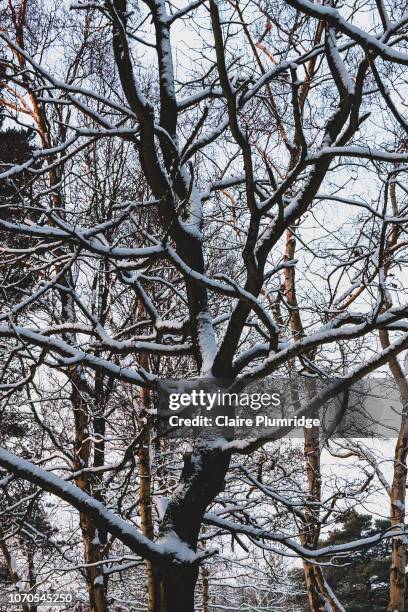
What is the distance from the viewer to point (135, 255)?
3.65m

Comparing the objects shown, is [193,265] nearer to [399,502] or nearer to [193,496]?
[193,496]

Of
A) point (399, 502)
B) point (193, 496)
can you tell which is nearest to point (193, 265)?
point (193, 496)

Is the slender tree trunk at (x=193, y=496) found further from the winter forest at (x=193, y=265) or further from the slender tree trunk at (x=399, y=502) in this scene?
the slender tree trunk at (x=399, y=502)

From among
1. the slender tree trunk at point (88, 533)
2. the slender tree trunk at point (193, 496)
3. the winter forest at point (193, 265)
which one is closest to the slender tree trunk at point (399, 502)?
the winter forest at point (193, 265)

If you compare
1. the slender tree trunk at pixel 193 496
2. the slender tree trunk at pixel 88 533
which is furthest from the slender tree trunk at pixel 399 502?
the slender tree trunk at pixel 193 496

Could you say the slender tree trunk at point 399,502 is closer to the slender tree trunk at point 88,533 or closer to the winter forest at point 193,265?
the winter forest at point 193,265

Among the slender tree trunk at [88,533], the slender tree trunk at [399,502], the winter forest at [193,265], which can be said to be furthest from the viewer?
the slender tree trunk at [399,502]

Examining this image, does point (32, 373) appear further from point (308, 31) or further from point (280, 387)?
point (308, 31)

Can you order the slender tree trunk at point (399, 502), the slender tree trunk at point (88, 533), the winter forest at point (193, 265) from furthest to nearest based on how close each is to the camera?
1. the slender tree trunk at point (399, 502)
2. the slender tree trunk at point (88, 533)
3. the winter forest at point (193, 265)

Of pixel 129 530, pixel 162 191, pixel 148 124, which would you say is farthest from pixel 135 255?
pixel 129 530

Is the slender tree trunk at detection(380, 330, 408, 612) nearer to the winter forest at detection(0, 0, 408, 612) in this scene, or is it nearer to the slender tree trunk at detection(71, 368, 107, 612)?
the winter forest at detection(0, 0, 408, 612)

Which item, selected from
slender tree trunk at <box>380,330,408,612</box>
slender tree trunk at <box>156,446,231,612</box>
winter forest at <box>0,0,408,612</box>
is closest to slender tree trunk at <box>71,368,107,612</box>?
winter forest at <box>0,0,408,612</box>

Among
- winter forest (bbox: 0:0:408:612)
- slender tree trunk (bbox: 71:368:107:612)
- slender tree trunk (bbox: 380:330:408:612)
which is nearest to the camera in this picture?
winter forest (bbox: 0:0:408:612)

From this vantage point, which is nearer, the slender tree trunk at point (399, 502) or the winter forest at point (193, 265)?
the winter forest at point (193, 265)
